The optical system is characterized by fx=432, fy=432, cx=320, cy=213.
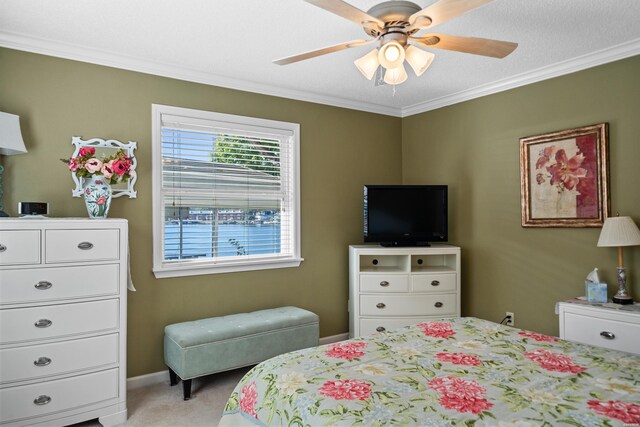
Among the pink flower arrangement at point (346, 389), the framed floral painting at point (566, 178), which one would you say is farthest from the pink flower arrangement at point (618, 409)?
the framed floral painting at point (566, 178)

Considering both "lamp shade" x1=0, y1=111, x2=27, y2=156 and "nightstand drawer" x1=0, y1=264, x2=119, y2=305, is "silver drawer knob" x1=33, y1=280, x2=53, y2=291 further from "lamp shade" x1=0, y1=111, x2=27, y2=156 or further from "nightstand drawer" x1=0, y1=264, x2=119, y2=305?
"lamp shade" x1=0, y1=111, x2=27, y2=156

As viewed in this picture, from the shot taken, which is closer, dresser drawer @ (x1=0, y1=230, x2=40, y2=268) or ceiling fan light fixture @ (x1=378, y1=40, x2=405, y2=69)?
ceiling fan light fixture @ (x1=378, y1=40, x2=405, y2=69)

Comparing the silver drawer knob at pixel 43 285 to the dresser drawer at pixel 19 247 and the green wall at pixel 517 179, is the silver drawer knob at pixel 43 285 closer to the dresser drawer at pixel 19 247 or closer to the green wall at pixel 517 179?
the dresser drawer at pixel 19 247

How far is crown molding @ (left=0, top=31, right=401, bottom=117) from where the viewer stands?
2.94m

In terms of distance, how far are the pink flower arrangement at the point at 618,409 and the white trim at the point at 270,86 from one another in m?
2.73

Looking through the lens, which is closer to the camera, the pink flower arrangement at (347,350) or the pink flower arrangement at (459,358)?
the pink flower arrangement at (459,358)

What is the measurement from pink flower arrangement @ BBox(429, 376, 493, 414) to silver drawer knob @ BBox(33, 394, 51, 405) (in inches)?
90.6

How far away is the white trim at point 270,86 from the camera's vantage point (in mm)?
3000

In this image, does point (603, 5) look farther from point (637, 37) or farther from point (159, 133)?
point (159, 133)

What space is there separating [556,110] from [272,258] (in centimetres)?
278

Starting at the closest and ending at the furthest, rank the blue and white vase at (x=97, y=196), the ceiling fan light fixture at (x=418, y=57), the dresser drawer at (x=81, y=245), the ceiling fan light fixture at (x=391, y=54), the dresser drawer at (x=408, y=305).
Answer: the ceiling fan light fixture at (x=391, y=54) < the ceiling fan light fixture at (x=418, y=57) < the dresser drawer at (x=81, y=245) < the blue and white vase at (x=97, y=196) < the dresser drawer at (x=408, y=305)

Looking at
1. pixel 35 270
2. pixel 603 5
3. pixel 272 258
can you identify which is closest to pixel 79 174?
pixel 35 270

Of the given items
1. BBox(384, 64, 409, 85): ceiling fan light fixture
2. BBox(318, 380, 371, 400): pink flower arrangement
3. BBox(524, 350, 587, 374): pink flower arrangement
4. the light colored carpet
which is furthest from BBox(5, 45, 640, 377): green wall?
BBox(318, 380, 371, 400): pink flower arrangement

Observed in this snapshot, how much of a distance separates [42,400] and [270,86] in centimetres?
296
